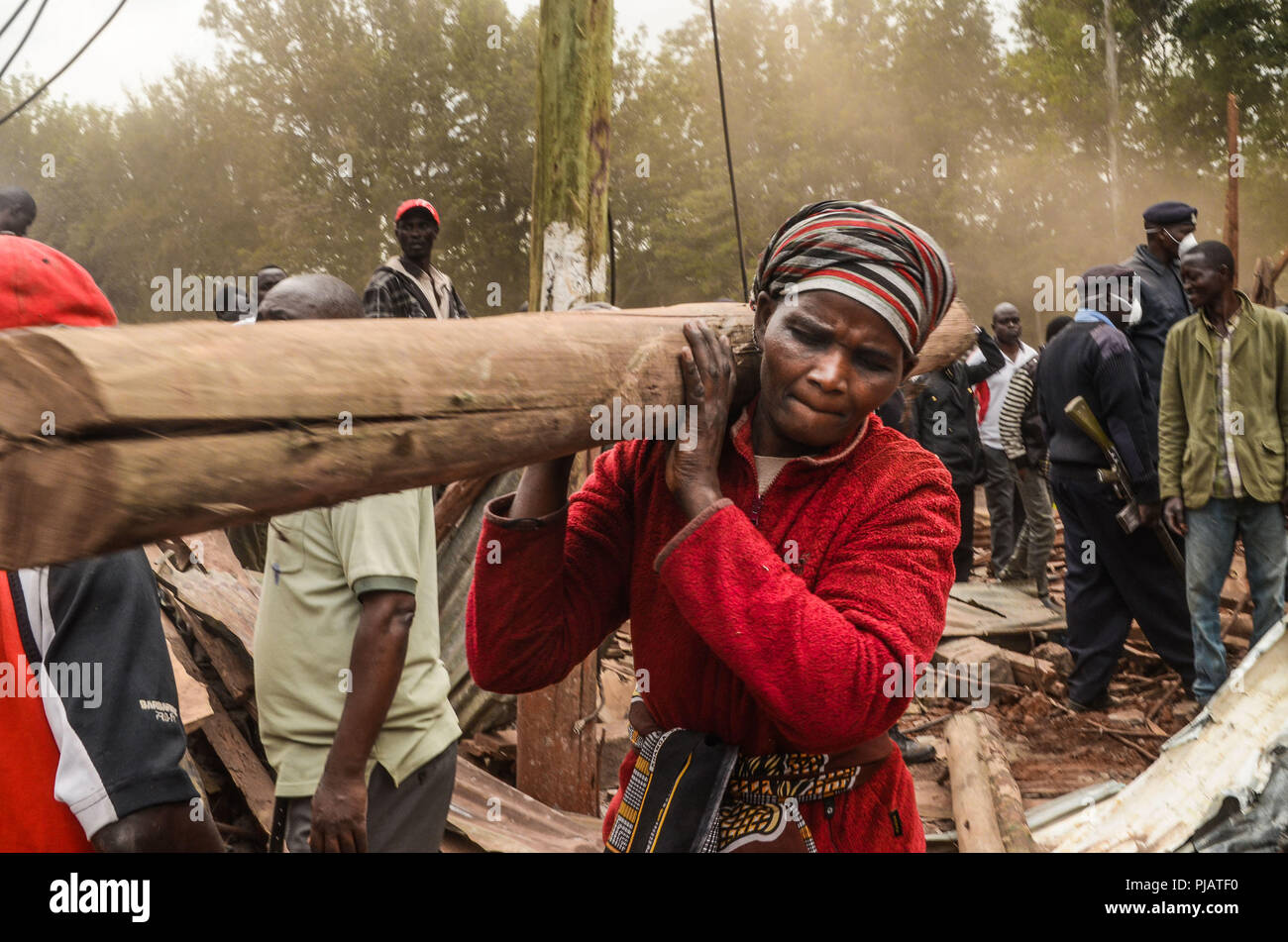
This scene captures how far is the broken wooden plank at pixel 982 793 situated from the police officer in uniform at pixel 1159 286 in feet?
6.78

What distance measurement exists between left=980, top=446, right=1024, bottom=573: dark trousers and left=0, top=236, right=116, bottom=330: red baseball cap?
323 inches

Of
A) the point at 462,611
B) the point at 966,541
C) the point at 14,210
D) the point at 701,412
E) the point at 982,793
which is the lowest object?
the point at 982,793

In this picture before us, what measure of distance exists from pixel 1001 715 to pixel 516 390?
5938 millimetres

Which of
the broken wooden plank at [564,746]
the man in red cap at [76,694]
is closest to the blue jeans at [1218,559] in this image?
the broken wooden plank at [564,746]

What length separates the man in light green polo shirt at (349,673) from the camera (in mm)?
2410

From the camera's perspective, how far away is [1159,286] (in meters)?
6.26

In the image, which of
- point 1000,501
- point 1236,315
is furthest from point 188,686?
point 1000,501

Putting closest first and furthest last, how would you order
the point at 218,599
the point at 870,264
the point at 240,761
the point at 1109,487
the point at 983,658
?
the point at 870,264 < the point at 240,761 < the point at 218,599 < the point at 1109,487 < the point at 983,658

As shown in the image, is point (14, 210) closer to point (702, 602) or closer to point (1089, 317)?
point (1089, 317)

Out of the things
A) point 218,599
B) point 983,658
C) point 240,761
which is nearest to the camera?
point 240,761

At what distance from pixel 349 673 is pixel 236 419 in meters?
1.50

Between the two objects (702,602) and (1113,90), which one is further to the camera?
(1113,90)

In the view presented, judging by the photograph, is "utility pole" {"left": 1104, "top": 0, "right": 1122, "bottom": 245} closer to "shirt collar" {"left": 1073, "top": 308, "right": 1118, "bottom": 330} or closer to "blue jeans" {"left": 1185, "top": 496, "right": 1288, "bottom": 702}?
"shirt collar" {"left": 1073, "top": 308, "right": 1118, "bottom": 330}

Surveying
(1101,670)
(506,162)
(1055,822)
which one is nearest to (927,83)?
(506,162)
